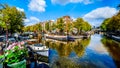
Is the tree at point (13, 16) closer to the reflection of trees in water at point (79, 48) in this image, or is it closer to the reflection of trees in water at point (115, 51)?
the reflection of trees in water at point (79, 48)

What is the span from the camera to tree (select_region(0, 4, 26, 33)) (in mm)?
59031

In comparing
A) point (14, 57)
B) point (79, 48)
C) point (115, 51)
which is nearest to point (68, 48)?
point (79, 48)

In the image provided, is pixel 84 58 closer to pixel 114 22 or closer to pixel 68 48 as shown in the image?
pixel 68 48

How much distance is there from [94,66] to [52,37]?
2200 inches

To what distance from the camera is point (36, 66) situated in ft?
71.1

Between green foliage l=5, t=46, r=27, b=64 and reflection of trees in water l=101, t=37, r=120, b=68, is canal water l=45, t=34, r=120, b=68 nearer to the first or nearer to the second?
reflection of trees in water l=101, t=37, r=120, b=68

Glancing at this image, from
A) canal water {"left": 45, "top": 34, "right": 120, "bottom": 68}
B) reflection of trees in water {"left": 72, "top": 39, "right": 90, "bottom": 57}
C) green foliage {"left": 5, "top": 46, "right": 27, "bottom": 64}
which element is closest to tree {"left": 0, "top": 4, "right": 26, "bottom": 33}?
reflection of trees in water {"left": 72, "top": 39, "right": 90, "bottom": 57}

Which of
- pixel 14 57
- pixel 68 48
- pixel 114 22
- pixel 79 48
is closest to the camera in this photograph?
pixel 14 57

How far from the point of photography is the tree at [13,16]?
2324 inches

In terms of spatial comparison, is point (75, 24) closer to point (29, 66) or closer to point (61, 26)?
point (61, 26)

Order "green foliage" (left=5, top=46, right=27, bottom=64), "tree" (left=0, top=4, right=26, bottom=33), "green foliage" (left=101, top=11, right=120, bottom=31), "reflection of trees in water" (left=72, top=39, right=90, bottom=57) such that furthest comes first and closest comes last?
"green foliage" (left=101, top=11, right=120, bottom=31), "tree" (left=0, top=4, right=26, bottom=33), "reflection of trees in water" (left=72, top=39, right=90, bottom=57), "green foliage" (left=5, top=46, right=27, bottom=64)

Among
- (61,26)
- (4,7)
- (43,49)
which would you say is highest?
(4,7)

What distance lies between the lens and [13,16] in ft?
203

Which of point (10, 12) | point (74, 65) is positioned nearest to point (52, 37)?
point (10, 12)
